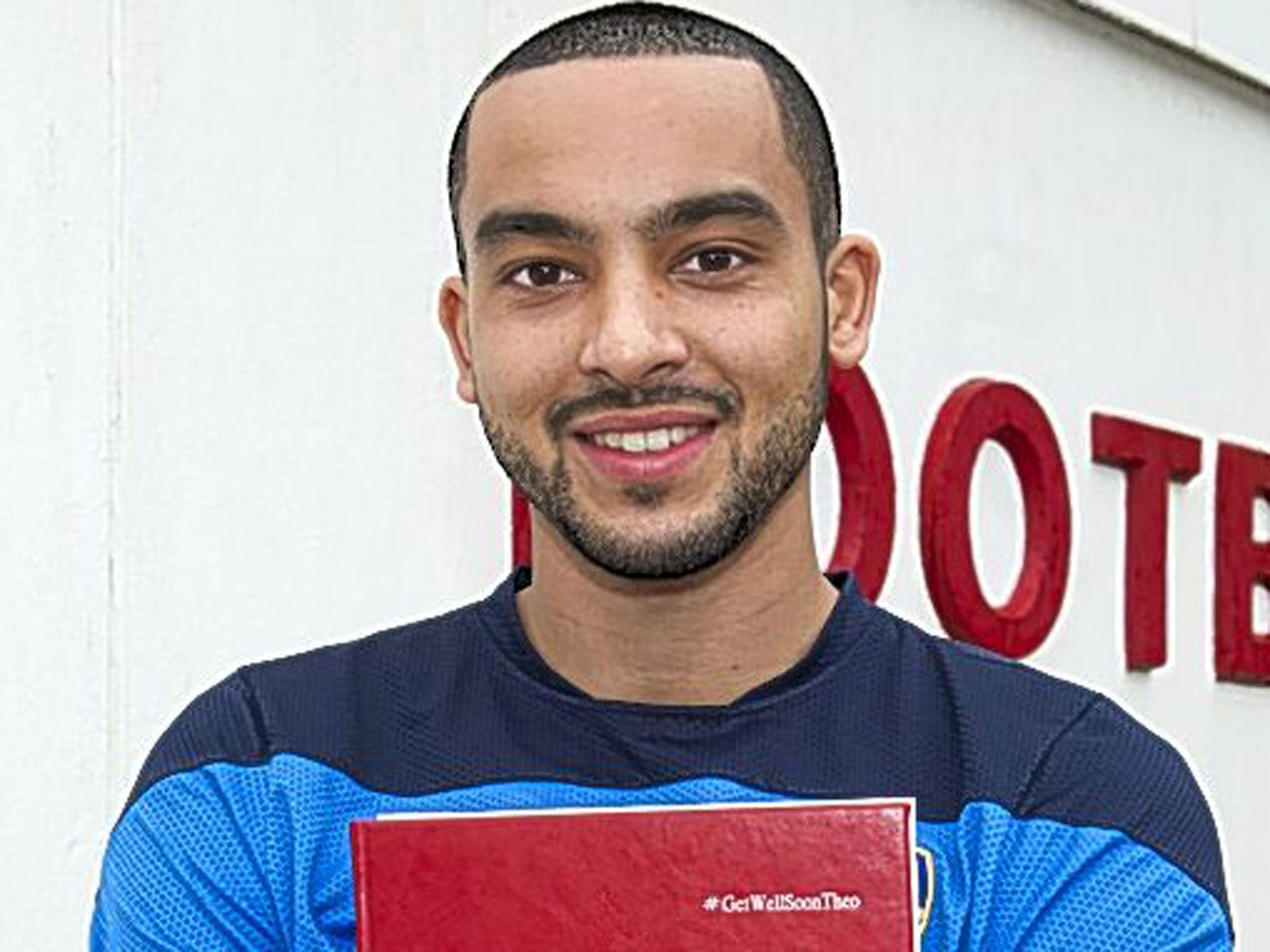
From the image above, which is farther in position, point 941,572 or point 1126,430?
point 1126,430

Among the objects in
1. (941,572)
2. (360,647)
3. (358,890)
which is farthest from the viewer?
(941,572)

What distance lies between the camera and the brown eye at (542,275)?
1680 mm

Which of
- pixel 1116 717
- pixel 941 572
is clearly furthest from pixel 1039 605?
pixel 1116 717

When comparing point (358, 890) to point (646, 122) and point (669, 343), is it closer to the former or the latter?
point (669, 343)

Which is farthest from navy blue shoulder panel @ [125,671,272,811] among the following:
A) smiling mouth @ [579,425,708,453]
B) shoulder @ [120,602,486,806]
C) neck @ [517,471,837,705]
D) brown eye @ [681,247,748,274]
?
brown eye @ [681,247,748,274]

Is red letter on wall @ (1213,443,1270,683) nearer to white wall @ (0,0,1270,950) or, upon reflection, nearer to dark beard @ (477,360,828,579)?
white wall @ (0,0,1270,950)

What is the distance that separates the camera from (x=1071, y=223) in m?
5.26

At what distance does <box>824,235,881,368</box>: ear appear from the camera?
1825 millimetres

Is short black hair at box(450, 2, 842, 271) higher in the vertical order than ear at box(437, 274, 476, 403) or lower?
higher

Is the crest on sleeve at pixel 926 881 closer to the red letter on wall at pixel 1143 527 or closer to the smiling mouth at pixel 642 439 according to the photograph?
the smiling mouth at pixel 642 439

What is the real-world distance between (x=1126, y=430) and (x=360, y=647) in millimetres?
3788

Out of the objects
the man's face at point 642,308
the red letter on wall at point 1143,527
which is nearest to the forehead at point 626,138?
the man's face at point 642,308

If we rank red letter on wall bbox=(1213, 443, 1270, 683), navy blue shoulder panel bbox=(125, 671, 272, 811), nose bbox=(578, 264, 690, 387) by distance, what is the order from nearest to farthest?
nose bbox=(578, 264, 690, 387) < navy blue shoulder panel bbox=(125, 671, 272, 811) < red letter on wall bbox=(1213, 443, 1270, 683)

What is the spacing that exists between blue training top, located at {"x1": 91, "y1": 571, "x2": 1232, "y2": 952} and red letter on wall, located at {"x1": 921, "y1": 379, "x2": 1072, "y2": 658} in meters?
2.95
